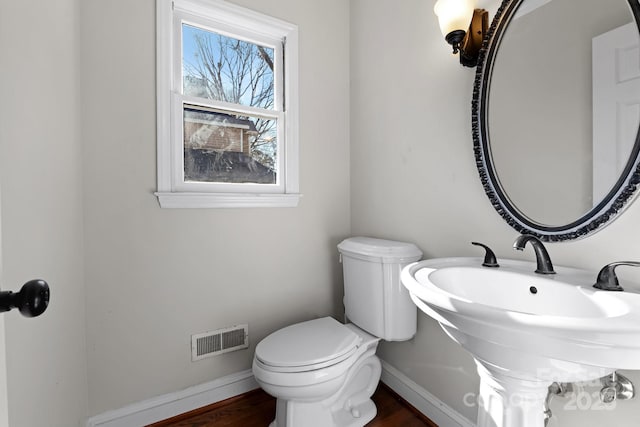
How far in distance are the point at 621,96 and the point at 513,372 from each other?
0.79 m

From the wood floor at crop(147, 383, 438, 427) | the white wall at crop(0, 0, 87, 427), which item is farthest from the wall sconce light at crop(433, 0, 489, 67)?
the wood floor at crop(147, 383, 438, 427)

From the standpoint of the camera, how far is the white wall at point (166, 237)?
133cm

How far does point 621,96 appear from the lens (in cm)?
83

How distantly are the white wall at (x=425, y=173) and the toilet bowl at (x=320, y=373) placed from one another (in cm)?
28

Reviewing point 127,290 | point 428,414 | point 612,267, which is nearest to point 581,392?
point 612,267

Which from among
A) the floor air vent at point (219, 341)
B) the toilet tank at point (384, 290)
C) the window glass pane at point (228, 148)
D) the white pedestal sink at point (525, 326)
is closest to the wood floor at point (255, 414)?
the floor air vent at point (219, 341)

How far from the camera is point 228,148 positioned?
164 cm

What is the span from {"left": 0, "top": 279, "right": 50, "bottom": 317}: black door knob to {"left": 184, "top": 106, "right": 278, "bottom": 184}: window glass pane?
122 centimetres

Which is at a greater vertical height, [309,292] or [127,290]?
[127,290]

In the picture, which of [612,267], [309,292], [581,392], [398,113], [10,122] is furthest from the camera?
[309,292]

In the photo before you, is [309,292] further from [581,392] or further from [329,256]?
[581,392]

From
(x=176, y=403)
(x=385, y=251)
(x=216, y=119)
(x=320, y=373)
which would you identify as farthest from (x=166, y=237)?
(x=385, y=251)

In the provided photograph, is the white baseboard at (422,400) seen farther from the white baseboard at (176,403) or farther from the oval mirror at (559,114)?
the oval mirror at (559,114)

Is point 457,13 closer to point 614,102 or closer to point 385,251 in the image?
point 614,102
